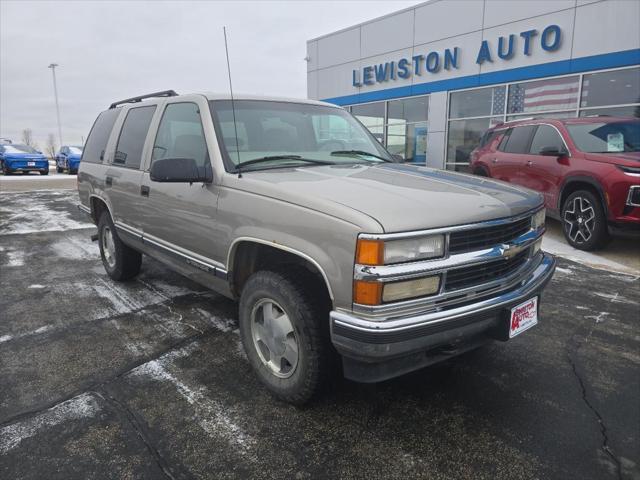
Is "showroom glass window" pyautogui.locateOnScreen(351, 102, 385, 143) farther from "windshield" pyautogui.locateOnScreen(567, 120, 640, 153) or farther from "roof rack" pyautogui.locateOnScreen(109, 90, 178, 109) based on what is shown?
"roof rack" pyautogui.locateOnScreen(109, 90, 178, 109)

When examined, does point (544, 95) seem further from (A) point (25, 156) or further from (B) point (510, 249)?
(A) point (25, 156)

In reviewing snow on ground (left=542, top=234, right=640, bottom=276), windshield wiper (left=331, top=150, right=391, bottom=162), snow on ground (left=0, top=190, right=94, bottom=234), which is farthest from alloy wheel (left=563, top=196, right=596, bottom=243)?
snow on ground (left=0, top=190, right=94, bottom=234)

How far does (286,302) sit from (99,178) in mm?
3386

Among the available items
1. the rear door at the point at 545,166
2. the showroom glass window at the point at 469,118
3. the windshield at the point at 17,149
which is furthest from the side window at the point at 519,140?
the windshield at the point at 17,149

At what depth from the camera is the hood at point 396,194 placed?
7.04 ft

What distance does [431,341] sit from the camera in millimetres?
2127

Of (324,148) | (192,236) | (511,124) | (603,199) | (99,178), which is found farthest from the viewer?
(511,124)

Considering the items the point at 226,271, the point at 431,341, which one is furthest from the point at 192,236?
the point at 431,341

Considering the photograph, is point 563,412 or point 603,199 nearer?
point 563,412

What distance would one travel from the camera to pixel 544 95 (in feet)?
39.2

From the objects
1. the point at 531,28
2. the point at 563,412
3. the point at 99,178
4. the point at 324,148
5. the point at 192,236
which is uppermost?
the point at 531,28

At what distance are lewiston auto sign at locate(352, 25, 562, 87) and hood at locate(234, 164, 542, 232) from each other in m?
10.8

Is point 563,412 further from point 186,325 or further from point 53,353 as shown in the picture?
point 53,353

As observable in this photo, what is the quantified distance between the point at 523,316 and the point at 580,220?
15.2 ft
